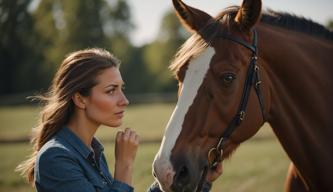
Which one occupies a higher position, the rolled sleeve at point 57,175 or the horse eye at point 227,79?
the horse eye at point 227,79

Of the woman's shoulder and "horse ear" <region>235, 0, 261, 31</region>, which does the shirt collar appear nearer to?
the woman's shoulder

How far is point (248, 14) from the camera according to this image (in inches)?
117

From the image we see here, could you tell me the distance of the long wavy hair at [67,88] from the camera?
9.25ft

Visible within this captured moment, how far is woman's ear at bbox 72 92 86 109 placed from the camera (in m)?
2.84

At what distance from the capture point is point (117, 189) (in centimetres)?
255

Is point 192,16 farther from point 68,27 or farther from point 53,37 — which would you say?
point 68,27

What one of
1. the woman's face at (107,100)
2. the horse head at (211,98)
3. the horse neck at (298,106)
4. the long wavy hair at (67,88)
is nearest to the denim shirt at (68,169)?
the long wavy hair at (67,88)

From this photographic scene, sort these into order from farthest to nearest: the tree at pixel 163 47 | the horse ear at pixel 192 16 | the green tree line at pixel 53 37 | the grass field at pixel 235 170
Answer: the tree at pixel 163 47, the green tree line at pixel 53 37, the grass field at pixel 235 170, the horse ear at pixel 192 16

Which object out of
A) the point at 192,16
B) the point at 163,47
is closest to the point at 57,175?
the point at 192,16

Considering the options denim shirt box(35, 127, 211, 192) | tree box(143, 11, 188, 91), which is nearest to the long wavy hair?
denim shirt box(35, 127, 211, 192)

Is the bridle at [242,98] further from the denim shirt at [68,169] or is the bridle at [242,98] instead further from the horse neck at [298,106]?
the denim shirt at [68,169]

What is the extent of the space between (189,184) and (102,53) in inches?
45.4

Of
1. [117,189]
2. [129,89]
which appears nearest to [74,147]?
[117,189]

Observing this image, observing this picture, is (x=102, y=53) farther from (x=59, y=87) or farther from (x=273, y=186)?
(x=273, y=186)
